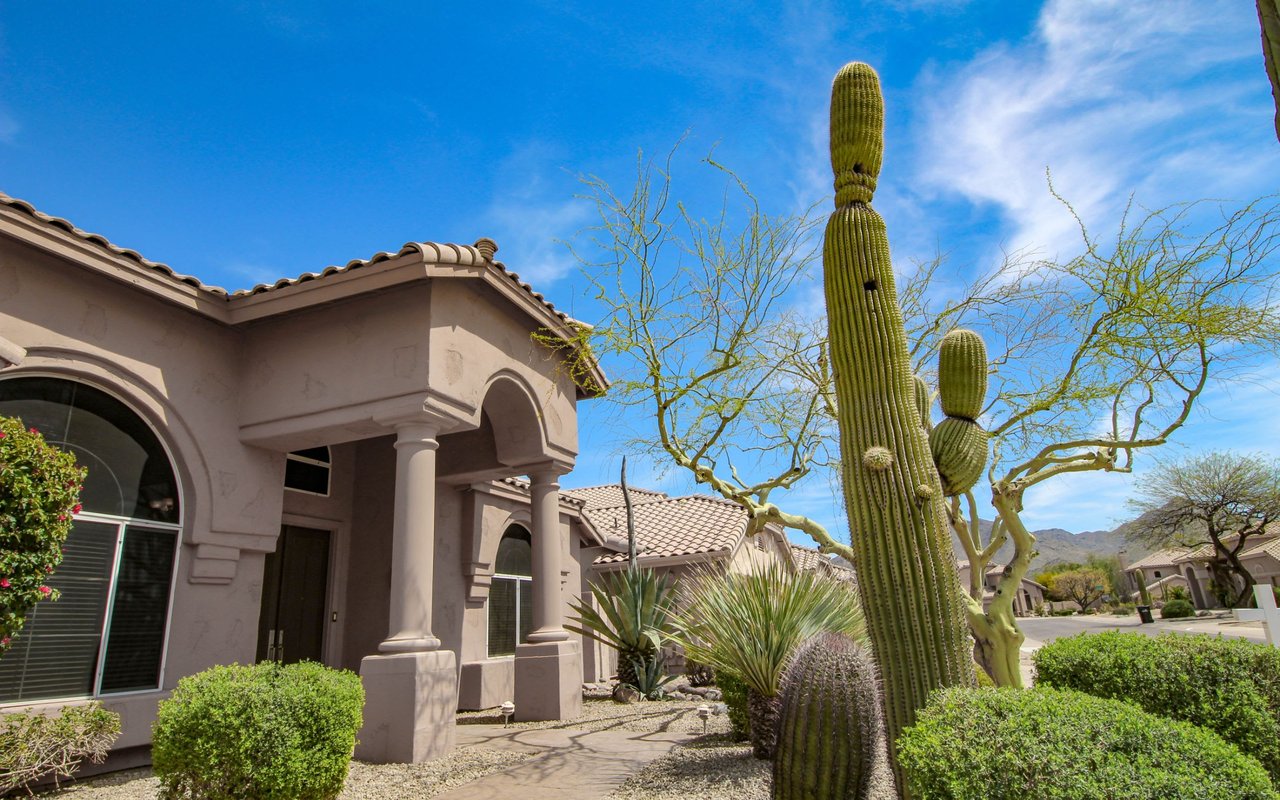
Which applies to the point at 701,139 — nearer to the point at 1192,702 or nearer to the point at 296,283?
the point at 296,283

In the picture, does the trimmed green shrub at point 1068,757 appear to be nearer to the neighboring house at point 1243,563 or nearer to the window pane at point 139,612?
the window pane at point 139,612

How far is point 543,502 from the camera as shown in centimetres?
1050

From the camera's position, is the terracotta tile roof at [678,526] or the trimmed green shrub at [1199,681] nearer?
the trimmed green shrub at [1199,681]

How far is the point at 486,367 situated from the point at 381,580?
13.8 feet

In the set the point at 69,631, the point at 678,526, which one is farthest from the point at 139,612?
the point at 678,526

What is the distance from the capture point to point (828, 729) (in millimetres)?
4965

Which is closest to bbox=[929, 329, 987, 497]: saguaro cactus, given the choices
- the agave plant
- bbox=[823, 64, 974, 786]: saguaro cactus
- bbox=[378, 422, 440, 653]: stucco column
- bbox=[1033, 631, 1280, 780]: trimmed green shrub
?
bbox=[823, 64, 974, 786]: saguaro cactus

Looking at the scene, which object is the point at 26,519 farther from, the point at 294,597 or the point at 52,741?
the point at 294,597

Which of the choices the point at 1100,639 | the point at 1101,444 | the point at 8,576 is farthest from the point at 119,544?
the point at 1101,444

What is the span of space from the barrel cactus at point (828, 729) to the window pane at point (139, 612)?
6.46 m

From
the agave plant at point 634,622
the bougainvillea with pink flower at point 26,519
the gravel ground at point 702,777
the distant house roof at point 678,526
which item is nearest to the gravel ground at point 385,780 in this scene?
the gravel ground at point 702,777

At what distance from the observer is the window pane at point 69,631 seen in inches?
254

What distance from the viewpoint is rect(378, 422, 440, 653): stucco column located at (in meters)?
7.43

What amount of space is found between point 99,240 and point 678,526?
53.5 ft
